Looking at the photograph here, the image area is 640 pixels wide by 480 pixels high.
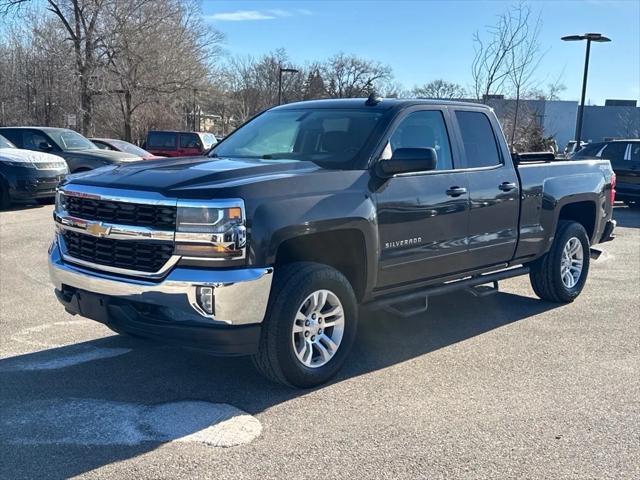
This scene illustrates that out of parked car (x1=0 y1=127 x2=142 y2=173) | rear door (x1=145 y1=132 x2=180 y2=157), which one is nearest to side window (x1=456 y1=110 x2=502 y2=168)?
parked car (x1=0 y1=127 x2=142 y2=173)

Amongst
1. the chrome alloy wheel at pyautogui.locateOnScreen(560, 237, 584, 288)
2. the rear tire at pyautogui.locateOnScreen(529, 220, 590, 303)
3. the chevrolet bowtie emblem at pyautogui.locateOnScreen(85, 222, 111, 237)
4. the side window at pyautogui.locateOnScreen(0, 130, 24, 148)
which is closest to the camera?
the chevrolet bowtie emblem at pyautogui.locateOnScreen(85, 222, 111, 237)

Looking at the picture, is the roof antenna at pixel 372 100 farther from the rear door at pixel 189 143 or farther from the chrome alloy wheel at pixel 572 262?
the rear door at pixel 189 143

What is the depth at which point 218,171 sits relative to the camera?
4.43 metres

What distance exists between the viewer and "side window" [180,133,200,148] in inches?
1017

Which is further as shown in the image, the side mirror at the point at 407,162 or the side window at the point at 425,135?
the side window at the point at 425,135

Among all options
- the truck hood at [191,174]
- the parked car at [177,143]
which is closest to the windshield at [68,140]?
the parked car at [177,143]

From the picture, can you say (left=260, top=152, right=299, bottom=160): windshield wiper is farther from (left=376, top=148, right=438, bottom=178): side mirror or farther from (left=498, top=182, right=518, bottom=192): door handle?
(left=498, top=182, right=518, bottom=192): door handle

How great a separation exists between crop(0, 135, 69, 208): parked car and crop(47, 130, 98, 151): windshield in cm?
245

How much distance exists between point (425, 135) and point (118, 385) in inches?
122

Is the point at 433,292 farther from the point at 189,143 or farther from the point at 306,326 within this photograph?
the point at 189,143

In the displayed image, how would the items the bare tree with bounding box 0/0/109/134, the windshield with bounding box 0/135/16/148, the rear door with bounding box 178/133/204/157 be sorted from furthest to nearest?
the bare tree with bounding box 0/0/109/134, the rear door with bounding box 178/133/204/157, the windshield with bounding box 0/135/16/148

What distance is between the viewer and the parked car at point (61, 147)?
51.0ft

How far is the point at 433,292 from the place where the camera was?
18.1ft

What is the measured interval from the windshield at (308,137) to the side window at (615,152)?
1350 centimetres
